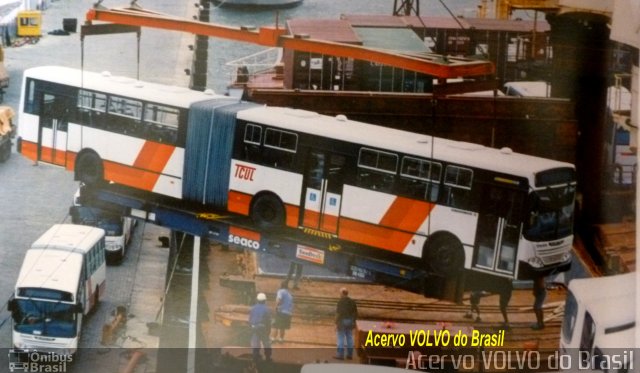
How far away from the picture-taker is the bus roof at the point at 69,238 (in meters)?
5.33

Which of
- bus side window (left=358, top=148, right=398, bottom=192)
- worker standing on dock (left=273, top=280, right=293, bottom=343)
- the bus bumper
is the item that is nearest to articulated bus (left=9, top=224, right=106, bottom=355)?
worker standing on dock (left=273, top=280, right=293, bottom=343)

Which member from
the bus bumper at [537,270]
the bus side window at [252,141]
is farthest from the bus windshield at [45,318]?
the bus bumper at [537,270]

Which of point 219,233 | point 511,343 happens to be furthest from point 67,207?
point 511,343

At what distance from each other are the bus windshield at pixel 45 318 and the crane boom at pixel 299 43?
134 centimetres

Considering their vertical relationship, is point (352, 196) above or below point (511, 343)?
above

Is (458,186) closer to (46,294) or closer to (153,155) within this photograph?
(153,155)

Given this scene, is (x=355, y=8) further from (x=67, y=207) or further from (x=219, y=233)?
(x=67, y=207)

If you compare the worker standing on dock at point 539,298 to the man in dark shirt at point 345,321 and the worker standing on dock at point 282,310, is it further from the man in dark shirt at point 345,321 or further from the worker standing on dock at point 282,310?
the worker standing on dock at point 282,310

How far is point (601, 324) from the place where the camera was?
17.1 feet

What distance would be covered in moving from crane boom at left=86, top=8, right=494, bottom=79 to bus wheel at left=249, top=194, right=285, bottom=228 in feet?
2.35

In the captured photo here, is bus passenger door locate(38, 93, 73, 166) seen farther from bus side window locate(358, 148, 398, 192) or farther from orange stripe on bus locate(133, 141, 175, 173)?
bus side window locate(358, 148, 398, 192)

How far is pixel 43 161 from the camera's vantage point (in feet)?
17.4

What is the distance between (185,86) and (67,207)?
2.60ft

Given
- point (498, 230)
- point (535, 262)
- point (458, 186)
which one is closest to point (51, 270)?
point (458, 186)
